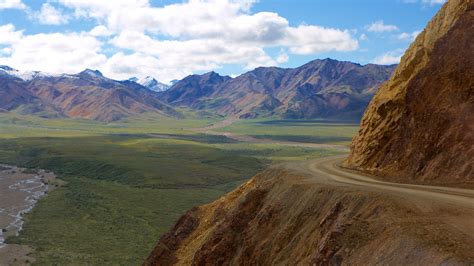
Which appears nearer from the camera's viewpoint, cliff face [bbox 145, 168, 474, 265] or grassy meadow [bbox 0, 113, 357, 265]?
cliff face [bbox 145, 168, 474, 265]

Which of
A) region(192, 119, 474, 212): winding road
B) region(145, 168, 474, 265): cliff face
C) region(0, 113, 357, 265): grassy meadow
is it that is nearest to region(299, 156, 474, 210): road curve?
region(192, 119, 474, 212): winding road

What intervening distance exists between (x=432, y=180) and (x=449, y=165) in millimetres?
1753

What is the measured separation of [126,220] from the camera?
88.0 meters

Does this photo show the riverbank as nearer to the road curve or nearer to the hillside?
the hillside

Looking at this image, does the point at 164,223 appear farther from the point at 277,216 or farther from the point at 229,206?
the point at 277,216

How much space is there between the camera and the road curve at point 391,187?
27.4 metres

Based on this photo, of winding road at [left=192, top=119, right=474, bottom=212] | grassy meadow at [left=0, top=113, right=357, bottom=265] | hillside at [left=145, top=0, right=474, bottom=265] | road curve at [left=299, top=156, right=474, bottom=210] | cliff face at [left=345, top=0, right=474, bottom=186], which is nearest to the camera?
hillside at [left=145, top=0, right=474, bottom=265]

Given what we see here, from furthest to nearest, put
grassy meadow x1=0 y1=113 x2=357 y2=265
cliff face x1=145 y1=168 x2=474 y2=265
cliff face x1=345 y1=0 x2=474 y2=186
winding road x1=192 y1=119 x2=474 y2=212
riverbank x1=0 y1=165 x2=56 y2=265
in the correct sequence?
grassy meadow x1=0 y1=113 x2=357 y2=265, riverbank x1=0 y1=165 x2=56 y2=265, cliff face x1=345 y1=0 x2=474 y2=186, winding road x1=192 y1=119 x2=474 y2=212, cliff face x1=145 y1=168 x2=474 y2=265

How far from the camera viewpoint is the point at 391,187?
32.7 metres

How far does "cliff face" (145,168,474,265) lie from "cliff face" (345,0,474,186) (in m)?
9.00

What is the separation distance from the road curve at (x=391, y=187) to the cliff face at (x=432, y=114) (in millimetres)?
2022

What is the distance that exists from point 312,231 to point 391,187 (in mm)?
7914

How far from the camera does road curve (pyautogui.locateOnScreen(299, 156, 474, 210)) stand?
90.0 feet

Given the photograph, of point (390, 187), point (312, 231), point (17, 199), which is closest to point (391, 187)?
point (390, 187)
